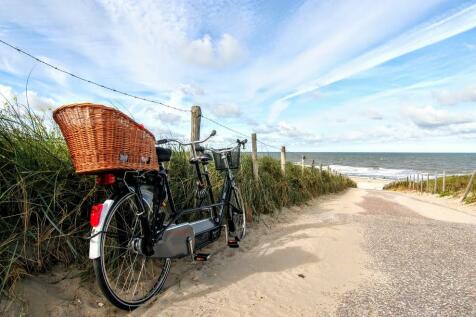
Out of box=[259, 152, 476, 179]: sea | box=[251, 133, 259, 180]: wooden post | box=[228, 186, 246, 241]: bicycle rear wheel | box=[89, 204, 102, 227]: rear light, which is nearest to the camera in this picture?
box=[89, 204, 102, 227]: rear light

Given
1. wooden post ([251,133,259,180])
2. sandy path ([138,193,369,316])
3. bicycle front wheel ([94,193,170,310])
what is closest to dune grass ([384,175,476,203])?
wooden post ([251,133,259,180])

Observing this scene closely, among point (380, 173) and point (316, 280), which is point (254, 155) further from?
point (380, 173)

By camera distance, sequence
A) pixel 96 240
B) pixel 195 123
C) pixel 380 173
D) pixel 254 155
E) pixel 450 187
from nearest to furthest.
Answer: pixel 96 240 < pixel 195 123 < pixel 254 155 < pixel 450 187 < pixel 380 173

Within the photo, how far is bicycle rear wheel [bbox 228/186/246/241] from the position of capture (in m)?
4.57

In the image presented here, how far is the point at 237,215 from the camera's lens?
481cm

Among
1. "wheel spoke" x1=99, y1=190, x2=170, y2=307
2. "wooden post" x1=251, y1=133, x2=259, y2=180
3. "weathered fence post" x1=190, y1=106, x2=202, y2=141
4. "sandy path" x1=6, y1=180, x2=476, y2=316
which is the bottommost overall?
"sandy path" x1=6, y1=180, x2=476, y2=316

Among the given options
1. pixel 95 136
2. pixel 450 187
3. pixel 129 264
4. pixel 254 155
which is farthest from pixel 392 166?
pixel 95 136

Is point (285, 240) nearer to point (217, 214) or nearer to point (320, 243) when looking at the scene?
point (320, 243)

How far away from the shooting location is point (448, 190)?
17.8m

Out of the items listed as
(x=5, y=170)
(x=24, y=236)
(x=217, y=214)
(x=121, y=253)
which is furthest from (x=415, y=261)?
(x=5, y=170)

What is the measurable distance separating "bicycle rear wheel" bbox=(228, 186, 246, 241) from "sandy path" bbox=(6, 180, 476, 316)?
185mm

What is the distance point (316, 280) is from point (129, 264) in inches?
75.0

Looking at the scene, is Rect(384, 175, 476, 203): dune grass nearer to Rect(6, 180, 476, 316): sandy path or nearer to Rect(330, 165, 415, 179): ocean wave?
Rect(6, 180, 476, 316): sandy path

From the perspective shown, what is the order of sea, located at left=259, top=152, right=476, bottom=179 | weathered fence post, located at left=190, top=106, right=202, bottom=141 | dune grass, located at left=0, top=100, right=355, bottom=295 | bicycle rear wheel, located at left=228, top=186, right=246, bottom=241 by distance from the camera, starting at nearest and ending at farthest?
dune grass, located at left=0, top=100, right=355, bottom=295
bicycle rear wheel, located at left=228, top=186, right=246, bottom=241
weathered fence post, located at left=190, top=106, right=202, bottom=141
sea, located at left=259, top=152, right=476, bottom=179
